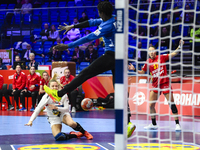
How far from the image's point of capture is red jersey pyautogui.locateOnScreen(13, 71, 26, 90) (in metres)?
12.0

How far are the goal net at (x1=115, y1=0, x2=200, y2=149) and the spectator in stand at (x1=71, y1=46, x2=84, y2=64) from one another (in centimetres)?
250

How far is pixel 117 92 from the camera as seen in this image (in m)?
3.18

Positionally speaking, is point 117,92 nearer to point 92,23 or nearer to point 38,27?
point 92,23

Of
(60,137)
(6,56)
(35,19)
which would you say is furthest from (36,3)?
(60,137)

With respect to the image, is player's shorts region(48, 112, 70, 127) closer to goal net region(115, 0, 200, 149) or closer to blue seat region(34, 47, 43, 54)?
goal net region(115, 0, 200, 149)

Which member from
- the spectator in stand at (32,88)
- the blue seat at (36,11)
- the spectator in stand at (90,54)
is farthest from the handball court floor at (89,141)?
the blue seat at (36,11)

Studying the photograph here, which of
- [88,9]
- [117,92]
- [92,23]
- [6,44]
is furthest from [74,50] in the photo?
[117,92]

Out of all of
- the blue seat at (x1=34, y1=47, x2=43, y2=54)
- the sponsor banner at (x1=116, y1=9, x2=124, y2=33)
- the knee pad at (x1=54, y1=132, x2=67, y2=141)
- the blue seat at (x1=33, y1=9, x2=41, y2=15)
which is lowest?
the knee pad at (x1=54, y1=132, x2=67, y2=141)

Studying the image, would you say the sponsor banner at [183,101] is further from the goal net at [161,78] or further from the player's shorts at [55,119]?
the player's shorts at [55,119]

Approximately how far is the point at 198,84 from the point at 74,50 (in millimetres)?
5542

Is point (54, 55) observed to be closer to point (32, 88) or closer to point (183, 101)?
point (32, 88)

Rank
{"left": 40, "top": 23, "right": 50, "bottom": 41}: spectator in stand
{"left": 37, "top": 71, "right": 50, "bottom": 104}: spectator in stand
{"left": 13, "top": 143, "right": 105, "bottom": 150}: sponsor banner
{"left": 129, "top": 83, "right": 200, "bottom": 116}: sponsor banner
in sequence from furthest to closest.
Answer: {"left": 40, "top": 23, "right": 50, "bottom": 41}: spectator in stand < {"left": 37, "top": 71, "right": 50, "bottom": 104}: spectator in stand < {"left": 129, "top": 83, "right": 200, "bottom": 116}: sponsor banner < {"left": 13, "top": 143, "right": 105, "bottom": 150}: sponsor banner

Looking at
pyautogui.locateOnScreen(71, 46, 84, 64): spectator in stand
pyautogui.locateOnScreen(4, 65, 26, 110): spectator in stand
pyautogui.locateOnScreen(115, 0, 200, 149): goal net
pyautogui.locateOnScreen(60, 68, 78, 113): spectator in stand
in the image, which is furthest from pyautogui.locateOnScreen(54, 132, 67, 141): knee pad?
pyautogui.locateOnScreen(71, 46, 84, 64): spectator in stand

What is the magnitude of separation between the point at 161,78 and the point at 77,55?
6649 millimetres
